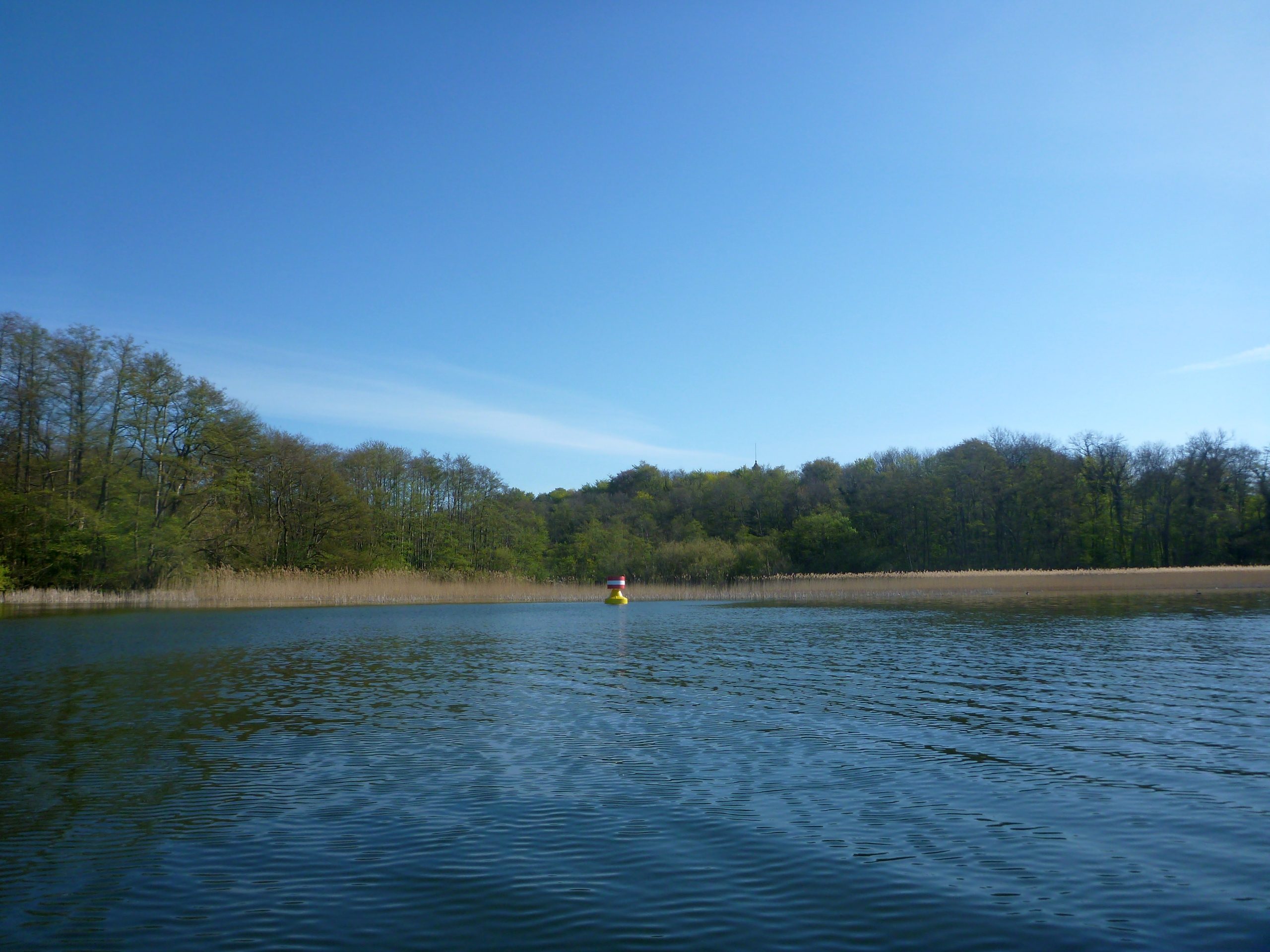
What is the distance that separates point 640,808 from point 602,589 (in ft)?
113

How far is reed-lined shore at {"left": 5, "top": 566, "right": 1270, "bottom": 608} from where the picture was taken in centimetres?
3175

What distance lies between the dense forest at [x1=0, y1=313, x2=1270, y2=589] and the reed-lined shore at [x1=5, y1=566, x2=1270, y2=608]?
3.26m

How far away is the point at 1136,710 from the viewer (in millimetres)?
8586

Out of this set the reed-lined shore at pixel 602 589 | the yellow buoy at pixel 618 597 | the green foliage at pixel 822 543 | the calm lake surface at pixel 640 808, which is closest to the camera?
the calm lake surface at pixel 640 808

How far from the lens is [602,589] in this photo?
3959 centimetres

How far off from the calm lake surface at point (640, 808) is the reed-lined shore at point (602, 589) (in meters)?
20.7

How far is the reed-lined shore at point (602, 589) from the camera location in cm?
3175

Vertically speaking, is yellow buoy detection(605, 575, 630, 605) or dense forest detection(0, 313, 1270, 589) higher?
dense forest detection(0, 313, 1270, 589)

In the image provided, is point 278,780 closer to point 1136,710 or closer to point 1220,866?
point 1220,866

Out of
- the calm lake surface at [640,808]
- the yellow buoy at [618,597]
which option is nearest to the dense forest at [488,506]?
the yellow buoy at [618,597]

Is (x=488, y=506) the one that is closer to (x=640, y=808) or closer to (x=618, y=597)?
(x=618, y=597)

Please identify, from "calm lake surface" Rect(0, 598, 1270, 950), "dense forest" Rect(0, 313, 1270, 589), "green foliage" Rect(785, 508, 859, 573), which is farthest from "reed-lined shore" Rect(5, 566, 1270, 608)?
"green foliage" Rect(785, 508, 859, 573)

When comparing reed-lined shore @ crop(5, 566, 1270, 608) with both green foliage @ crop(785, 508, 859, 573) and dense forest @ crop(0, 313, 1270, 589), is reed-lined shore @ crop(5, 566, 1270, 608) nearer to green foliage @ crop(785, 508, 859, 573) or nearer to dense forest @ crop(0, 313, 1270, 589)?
dense forest @ crop(0, 313, 1270, 589)

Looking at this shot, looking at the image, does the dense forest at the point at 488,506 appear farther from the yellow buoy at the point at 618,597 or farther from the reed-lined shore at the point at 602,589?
the yellow buoy at the point at 618,597
